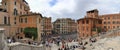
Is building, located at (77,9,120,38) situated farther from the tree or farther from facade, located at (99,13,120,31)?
the tree

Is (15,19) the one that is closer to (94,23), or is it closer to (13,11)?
(13,11)

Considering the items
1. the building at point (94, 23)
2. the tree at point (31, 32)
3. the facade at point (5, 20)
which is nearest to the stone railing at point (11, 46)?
the facade at point (5, 20)

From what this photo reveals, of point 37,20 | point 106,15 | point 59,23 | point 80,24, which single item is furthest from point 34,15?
point 59,23

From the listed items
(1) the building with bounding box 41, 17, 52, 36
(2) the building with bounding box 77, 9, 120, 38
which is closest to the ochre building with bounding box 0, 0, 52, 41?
(2) the building with bounding box 77, 9, 120, 38

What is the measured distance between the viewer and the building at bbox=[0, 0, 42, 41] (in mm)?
62688

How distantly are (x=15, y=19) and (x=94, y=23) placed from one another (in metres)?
38.0

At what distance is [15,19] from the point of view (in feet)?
216

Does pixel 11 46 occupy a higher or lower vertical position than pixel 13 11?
lower

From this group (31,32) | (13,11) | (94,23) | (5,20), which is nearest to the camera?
(5,20)

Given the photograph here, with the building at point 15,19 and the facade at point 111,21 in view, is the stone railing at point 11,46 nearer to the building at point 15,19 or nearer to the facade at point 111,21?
the building at point 15,19

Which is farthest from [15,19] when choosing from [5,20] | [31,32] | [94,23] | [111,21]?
[111,21]

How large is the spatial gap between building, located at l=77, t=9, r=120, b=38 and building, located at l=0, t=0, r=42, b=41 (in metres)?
31.0

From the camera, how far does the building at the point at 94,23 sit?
302 ft

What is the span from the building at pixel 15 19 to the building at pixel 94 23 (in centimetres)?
Result: 3104
